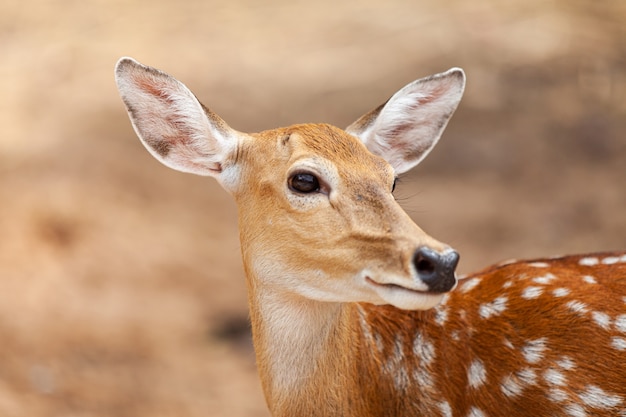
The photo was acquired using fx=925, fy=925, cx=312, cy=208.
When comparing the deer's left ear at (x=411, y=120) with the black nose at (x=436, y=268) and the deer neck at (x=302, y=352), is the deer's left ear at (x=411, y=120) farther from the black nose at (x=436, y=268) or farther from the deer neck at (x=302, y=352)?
the black nose at (x=436, y=268)

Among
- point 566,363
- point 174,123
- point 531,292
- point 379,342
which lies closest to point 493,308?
point 531,292

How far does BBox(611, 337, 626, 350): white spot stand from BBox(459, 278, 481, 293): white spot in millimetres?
682

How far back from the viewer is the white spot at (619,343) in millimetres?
3551

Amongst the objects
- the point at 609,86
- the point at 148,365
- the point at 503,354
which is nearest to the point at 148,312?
the point at 148,365

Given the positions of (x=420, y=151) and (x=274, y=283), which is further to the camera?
(x=420, y=151)

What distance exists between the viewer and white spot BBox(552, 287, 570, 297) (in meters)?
3.76

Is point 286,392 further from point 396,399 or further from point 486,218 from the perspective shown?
point 486,218

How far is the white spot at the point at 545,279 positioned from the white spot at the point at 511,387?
451 millimetres

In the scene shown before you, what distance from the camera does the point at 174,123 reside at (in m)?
3.97

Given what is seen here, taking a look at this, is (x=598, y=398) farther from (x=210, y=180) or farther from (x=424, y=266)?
(x=210, y=180)

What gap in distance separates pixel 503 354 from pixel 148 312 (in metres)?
4.55

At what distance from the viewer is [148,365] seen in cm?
725

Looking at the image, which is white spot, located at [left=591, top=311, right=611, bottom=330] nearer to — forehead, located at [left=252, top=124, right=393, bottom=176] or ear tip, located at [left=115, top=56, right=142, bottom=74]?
forehead, located at [left=252, top=124, right=393, bottom=176]

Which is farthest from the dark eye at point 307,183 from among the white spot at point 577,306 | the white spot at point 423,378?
the white spot at point 577,306
